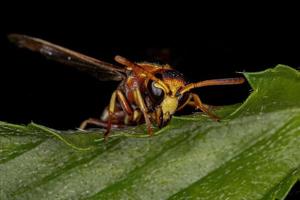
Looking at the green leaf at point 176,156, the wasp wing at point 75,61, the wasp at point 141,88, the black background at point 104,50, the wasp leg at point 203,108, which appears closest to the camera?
the green leaf at point 176,156

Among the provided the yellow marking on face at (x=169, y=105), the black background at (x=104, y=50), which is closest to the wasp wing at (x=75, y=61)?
the yellow marking on face at (x=169, y=105)

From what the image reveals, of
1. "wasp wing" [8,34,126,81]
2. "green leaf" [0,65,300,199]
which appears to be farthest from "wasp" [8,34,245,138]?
"green leaf" [0,65,300,199]

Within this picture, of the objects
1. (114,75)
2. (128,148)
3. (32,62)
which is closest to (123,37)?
(32,62)

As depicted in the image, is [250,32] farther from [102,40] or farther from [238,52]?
[102,40]

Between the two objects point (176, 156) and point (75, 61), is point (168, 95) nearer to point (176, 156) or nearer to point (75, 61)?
point (176, 156)

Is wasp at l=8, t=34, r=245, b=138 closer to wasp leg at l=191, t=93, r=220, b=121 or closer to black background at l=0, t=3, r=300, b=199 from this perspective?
wasp leg at l=191, t=93, r=220, b=121

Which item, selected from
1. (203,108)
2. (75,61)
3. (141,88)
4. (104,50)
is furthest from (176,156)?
(104,50)

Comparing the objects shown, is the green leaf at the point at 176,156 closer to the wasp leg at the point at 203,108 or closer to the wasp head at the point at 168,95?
the wasp leg at the point at 203,108
